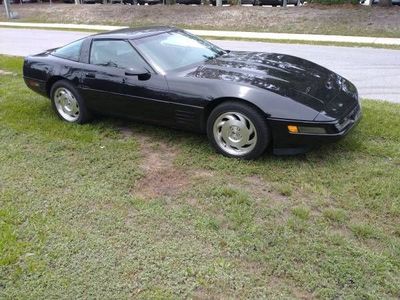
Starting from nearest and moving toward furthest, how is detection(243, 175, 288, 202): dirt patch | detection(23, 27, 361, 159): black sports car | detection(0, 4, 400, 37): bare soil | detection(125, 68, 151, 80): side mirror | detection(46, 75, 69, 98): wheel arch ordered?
detection(243, 175, 288, 202): dirt patch → detection(23, 27, 361, 159): black sports car → detection(125, 68, 151, 80): side mirror → detection(46, 75, 69, 98): wheel arch → detection(0, 4, 400, 37): bare soil

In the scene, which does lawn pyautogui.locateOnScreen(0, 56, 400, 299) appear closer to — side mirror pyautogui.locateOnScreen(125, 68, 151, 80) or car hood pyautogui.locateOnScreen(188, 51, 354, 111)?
car hood pyautogui.locateOnScreen(188, 51, 354, 111)

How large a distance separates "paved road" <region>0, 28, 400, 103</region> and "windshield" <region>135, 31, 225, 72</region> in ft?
9.99

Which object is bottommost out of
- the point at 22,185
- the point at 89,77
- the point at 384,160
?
the point at 22,185

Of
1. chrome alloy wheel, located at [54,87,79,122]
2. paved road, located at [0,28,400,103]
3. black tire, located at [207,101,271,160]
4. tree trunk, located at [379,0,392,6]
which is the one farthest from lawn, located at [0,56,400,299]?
tree trunk, located at [379,0,392,6]

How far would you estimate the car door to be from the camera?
14.9ft

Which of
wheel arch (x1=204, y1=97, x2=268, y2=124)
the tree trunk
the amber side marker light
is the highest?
the tree trunk

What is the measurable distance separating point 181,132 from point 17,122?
7.78ft

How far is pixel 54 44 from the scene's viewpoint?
562 inches

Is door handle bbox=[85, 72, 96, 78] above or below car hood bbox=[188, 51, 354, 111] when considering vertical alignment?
below

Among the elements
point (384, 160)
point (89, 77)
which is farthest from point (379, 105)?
point (89, 77)

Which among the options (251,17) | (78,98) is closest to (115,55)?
(78,98)

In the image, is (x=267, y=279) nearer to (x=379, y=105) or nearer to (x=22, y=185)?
(x=22, y=185)

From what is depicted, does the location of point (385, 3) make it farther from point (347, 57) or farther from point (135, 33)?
point (135, 33)

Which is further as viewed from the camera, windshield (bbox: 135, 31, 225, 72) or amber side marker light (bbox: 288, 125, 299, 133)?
windshield (bbox: 135, 31, 225, 72)
